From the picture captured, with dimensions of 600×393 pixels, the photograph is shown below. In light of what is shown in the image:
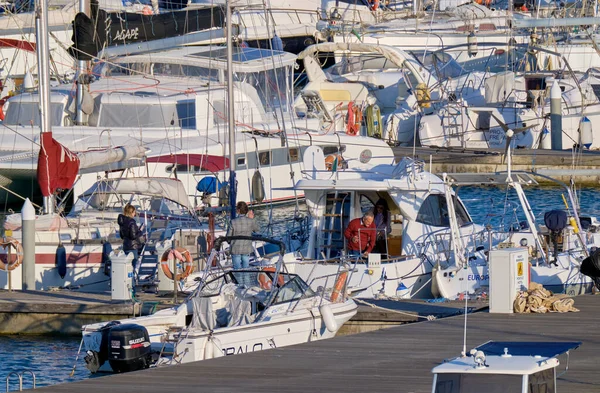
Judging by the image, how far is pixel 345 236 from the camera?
1989cm

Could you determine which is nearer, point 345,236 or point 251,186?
point 345,236

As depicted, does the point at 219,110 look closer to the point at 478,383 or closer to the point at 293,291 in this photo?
the point at 293,291

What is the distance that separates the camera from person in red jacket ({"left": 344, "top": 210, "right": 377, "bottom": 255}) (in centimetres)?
1967

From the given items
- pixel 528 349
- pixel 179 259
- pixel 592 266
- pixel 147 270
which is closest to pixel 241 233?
pixel 179 259

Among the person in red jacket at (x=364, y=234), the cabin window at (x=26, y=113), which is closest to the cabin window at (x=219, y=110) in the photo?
the cabin window at (x=26, y=113)

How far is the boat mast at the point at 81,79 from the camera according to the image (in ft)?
97.6

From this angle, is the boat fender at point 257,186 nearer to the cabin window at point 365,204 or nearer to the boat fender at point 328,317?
the cabin window at point 365,204

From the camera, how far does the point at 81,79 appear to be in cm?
2989

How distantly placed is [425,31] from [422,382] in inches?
1474

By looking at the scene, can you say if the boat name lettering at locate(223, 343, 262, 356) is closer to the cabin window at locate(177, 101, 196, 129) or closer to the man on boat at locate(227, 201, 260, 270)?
the man on boat at locate(227, 201, 260, 270)

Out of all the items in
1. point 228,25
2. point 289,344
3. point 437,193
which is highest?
point 228,25

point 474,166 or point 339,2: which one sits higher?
point 339,2

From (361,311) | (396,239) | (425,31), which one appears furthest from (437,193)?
(425,31)

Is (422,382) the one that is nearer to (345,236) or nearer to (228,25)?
(345,236)
